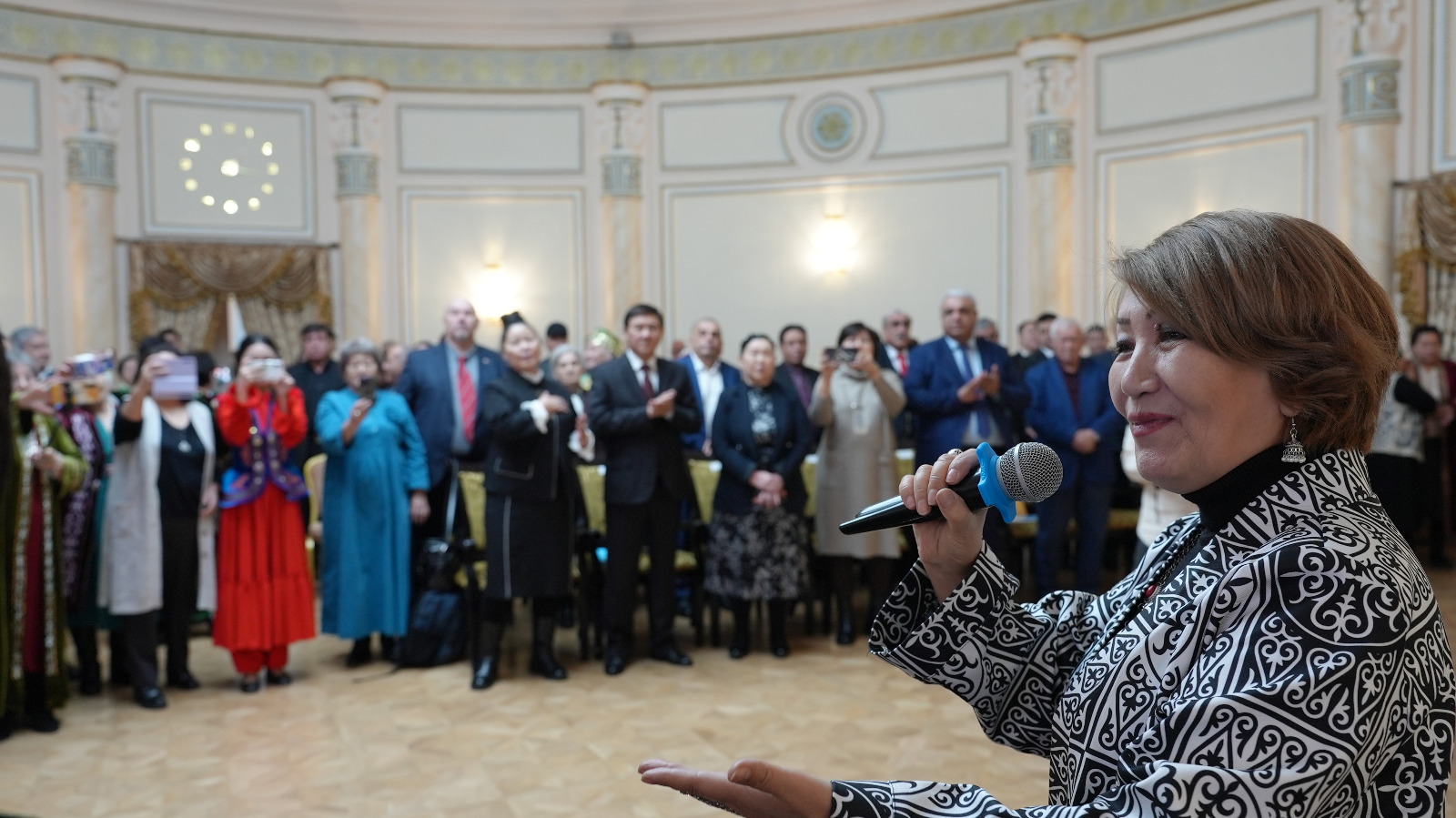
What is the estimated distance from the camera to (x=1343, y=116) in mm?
8234

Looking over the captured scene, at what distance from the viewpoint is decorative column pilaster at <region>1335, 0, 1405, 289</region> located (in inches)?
319

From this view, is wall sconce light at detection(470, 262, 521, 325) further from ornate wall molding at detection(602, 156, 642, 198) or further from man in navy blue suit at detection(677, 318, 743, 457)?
man in navy blue suit at detection(677, 318, 743, 457)

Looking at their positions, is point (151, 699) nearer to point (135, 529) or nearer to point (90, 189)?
point (135, 529)

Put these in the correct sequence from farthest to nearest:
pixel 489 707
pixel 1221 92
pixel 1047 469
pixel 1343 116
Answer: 1. pixel 1221 92
2. pixel 1343 116
3. pixel 489 707
4. pixel 1047 469

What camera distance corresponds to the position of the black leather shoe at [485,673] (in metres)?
4.62

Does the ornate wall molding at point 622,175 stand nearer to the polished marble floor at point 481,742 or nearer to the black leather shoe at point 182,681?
the polished marble floor at point 481,742

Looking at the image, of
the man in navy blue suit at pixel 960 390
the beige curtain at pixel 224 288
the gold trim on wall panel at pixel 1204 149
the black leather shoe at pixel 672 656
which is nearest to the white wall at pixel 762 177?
the gold trim on wall panel at pixel 1204 149

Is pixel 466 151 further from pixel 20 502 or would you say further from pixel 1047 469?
pixel 1047 469

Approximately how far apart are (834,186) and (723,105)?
4.37 feet

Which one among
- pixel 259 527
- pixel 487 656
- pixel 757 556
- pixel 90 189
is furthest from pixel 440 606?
pixel 90 189

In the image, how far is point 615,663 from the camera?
486cm

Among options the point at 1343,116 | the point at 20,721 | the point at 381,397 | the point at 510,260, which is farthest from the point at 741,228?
the point at 20,721

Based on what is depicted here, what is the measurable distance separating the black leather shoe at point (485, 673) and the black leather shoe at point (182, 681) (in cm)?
113

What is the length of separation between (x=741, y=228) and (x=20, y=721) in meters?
7.78
